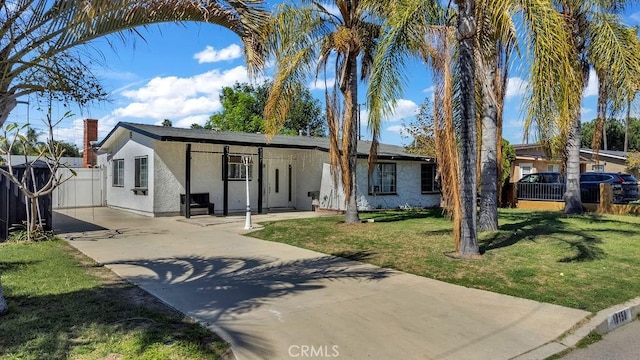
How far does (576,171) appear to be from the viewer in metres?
17.5

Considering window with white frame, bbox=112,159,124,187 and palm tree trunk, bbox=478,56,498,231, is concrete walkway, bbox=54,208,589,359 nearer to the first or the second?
palm tree trunk, bbox=478,56,498,231

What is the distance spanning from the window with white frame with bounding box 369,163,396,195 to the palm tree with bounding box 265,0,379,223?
5.64m

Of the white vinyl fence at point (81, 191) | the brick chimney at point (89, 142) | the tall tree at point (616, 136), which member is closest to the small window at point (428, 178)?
the white vinyl fence at point (81, 191)

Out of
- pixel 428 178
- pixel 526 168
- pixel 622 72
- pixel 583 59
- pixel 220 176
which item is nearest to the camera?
pixel 622 72

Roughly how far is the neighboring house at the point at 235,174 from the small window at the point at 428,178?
0.05m

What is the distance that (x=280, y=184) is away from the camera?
20.8 metres

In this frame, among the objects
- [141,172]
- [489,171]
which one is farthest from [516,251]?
[141,172]

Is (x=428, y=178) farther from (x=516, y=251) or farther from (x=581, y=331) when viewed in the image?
(x=581, y=331)

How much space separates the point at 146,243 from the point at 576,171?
52.3 feet

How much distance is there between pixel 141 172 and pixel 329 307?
47.6 feet

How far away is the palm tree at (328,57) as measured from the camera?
13.3 m

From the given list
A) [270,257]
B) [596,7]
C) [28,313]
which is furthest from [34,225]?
[596,7]

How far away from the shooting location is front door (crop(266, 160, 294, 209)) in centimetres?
2038

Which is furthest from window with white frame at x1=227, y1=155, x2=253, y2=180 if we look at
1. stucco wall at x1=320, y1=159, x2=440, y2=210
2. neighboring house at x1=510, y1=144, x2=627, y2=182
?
neighboring house at x1=510, y1=144, x2=627, y2=182
